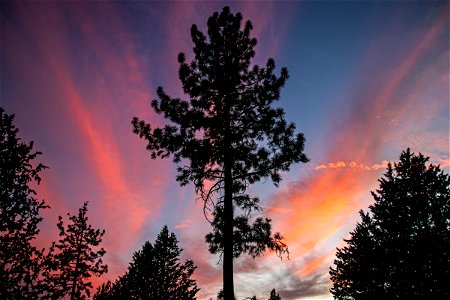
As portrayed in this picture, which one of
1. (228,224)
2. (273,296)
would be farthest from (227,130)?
(273,296)

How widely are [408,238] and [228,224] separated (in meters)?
13.0

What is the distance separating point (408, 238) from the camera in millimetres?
16672

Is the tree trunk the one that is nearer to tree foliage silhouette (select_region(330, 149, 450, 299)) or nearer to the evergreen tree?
tree foliage silhouette (select_region(330, 149, 450, 299))

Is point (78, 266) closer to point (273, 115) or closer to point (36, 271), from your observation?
point (36, 271)

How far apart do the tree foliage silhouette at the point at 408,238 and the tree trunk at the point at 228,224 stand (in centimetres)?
1259

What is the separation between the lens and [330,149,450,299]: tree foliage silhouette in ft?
50.3

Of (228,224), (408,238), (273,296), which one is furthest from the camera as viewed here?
(273,296)

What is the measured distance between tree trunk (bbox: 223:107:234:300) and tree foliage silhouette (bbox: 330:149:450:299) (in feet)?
41.3

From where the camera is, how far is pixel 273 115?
12.6 meters

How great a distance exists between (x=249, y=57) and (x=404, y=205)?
13.7 metres


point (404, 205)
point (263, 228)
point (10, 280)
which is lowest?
point (10, 280)

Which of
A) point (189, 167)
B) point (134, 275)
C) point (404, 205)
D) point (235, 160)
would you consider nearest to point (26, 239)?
point (189, 167)

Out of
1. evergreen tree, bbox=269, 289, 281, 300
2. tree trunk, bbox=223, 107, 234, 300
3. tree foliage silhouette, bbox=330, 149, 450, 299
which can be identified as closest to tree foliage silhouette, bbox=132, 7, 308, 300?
tree trunk, bbox=223, 107, 234, 300

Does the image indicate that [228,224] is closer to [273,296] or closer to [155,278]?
[155,278]
